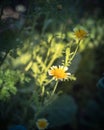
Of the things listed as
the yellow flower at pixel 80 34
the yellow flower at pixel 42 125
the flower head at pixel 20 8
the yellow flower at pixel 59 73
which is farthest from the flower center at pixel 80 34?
the flower head at pixel 20 8

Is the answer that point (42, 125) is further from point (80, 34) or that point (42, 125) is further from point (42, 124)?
point (80, 34)

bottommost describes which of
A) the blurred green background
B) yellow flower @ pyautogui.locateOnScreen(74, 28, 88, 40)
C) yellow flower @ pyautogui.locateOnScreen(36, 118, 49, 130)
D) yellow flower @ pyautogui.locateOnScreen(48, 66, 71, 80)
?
yellow flower @ pyautogui.locateOnScreen(36, 118, 49, 130)

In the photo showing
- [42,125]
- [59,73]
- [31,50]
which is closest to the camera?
[59,73]

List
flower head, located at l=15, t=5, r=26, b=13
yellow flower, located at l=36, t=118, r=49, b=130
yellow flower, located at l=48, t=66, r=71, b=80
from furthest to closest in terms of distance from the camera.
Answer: flower head, located at l=15, t=5, r=26, b=13
yellow flower, located at l=36, t=118, r=49, b=130
yellow flower, located at l=48, t=66, r=71, b=80

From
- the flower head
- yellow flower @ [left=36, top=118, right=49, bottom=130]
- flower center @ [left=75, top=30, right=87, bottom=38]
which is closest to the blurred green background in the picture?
the flower head

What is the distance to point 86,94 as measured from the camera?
308 cm

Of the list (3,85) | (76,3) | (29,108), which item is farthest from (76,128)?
(3,85)

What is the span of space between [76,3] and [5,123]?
33.3 inches

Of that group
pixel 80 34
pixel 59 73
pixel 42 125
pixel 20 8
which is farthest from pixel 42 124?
pixel 20 8

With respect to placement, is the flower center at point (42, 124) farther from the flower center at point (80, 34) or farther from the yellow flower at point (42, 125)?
the flower center at point (80, 34)

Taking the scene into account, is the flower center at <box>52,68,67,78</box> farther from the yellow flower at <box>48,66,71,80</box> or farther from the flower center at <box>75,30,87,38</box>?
the flower center at <box>75,30,87,38</box>

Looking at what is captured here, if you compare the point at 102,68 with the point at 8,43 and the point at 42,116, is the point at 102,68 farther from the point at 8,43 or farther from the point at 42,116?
the point at 8,43

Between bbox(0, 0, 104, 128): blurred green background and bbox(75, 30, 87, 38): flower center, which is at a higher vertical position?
bbox(0, 0, 104, 128): blurred green background

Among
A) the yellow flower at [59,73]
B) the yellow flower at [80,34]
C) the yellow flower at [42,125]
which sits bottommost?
the yellow flower at [42,125]
